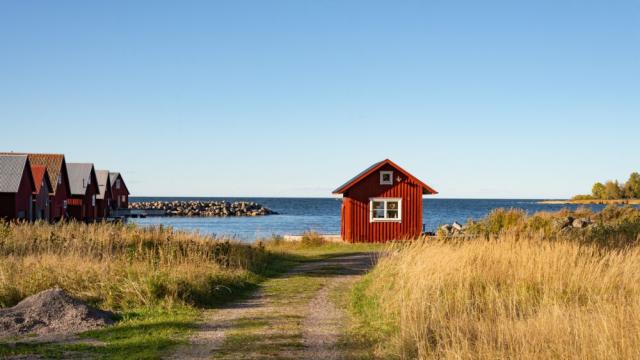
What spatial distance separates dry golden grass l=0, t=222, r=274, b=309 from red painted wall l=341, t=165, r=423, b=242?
547 inches

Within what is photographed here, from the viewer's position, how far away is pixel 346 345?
991 centimetres

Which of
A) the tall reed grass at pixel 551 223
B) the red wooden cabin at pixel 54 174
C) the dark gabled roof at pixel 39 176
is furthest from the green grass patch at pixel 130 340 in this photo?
the red wooden cabin at pixel 54 174

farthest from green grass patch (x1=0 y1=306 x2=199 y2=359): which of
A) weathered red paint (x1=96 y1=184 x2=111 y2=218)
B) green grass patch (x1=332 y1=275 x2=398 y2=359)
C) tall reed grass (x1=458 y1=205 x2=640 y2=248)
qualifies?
weathered red paint (x1=96 y1=184 x2=111 y2=218)

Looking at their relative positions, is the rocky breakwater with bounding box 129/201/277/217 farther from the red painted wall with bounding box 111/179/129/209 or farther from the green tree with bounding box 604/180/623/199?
the green tree with bounding box 604/180/623/199

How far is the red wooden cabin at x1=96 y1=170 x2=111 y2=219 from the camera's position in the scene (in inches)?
2691

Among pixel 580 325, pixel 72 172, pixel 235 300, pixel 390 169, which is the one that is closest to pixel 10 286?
pixel 235 300

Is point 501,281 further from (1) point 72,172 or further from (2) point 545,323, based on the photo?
(1) point 72,172

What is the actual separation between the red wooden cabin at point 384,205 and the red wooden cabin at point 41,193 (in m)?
22.7

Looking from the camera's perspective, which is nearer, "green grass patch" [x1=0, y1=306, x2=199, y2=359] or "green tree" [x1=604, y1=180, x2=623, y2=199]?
"green grass patch" [x1=0, y1=306, x2=199, y2=359]

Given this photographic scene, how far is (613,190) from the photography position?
111m

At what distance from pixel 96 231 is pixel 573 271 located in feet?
49.3

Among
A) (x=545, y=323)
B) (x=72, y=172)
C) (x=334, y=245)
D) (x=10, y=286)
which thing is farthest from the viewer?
(x=72, y=172)

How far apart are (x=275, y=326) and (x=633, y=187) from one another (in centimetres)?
11192

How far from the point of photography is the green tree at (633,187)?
10838 cm
